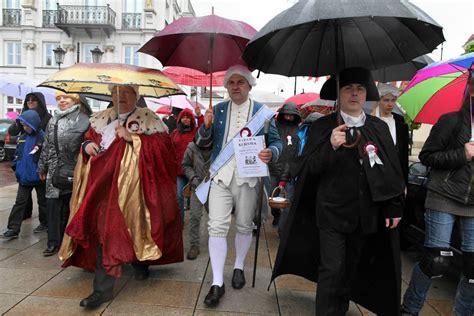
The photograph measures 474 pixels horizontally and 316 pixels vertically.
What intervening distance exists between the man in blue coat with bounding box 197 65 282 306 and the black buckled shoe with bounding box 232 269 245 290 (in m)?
0.22

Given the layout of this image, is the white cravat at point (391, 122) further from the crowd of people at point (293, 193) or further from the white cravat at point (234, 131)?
the white cravat at point (234, 131)

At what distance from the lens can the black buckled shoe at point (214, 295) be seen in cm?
315

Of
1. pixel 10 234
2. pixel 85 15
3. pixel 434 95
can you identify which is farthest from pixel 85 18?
pixel 434 95

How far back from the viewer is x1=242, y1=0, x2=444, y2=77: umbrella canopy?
261 centimetres

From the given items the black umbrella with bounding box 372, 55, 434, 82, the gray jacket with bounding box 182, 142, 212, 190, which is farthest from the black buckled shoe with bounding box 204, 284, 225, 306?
the black umbrella with bounding box 372, 55, 434, 82

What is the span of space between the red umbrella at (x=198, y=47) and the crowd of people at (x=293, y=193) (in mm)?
463

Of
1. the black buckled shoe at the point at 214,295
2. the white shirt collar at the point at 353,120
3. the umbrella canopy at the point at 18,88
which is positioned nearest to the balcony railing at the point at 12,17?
the umbrella canopy at the point at 18,88

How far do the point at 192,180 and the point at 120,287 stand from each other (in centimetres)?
133

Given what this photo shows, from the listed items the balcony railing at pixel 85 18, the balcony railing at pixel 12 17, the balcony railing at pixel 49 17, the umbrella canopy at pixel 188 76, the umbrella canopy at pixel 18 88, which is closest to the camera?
the umbrella canopy at pixel 188 76

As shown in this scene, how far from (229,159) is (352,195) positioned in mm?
1117

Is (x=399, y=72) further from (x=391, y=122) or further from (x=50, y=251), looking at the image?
(x=50, y=251)

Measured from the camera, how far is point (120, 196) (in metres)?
3.25

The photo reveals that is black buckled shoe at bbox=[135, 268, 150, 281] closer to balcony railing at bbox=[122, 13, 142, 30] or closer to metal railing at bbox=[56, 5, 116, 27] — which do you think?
metal railing at bbox=[56, 5, 116, 27]

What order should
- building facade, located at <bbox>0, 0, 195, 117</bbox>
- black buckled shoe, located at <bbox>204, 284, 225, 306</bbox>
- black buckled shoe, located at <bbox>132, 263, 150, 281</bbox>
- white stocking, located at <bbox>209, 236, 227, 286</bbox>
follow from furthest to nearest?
building facade, located at <bbox>0, 0, 195, 117</bbox> < black buckled shoe, located at <bbox>132, 263, 150, 281</bbox> < white stocking, located at <bbox>209, 236, 227, 286</bbox> < black buckled shoe, located at <bbox>204, 284, 225, 306</bbox>
